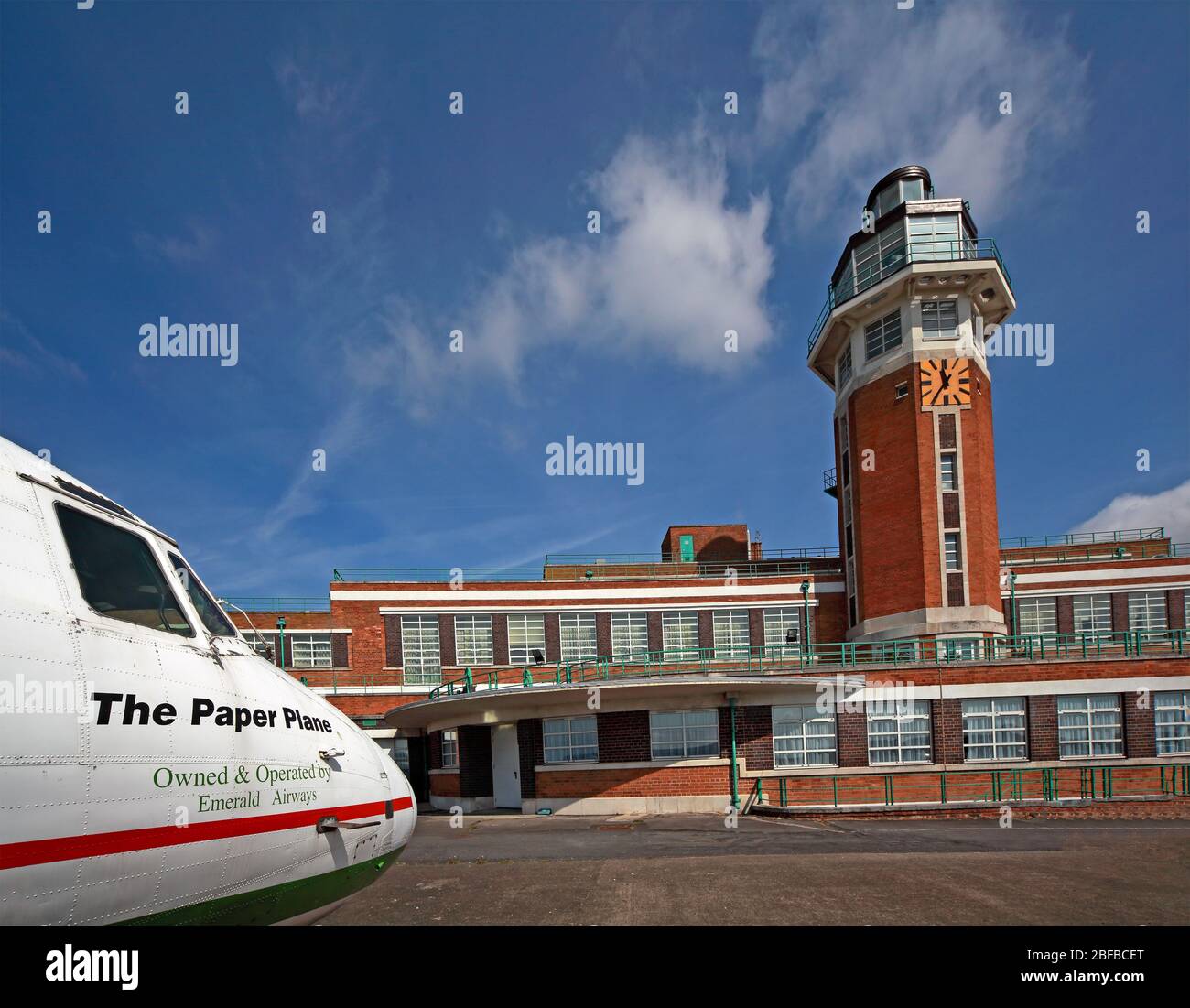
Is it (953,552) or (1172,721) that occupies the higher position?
(953,552)

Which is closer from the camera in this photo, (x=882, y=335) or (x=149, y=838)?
(x=149, y=838)

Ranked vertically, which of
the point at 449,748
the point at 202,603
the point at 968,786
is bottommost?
the point at 968,786

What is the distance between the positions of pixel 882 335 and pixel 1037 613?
17472 millimetres

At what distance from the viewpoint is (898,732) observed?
23531 millimetres

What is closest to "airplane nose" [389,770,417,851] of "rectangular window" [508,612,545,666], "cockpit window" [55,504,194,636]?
"cockpit window" [55,504,194,636]

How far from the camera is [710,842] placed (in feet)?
53.6

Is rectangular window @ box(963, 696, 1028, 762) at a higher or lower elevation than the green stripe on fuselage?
lower

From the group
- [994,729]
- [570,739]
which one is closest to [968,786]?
[994,729]

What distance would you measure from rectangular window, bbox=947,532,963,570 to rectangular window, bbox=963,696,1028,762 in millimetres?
8276

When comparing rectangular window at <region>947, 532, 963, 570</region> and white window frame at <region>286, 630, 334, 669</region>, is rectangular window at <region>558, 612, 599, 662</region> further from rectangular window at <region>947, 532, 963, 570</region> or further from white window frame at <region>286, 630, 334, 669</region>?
rectangular window at <region>947, 532, 963, 570</region>

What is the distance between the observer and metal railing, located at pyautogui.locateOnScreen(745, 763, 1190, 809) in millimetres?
22328

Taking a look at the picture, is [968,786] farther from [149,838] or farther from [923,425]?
[149,838]

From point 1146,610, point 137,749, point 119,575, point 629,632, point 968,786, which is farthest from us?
point 1146,610
